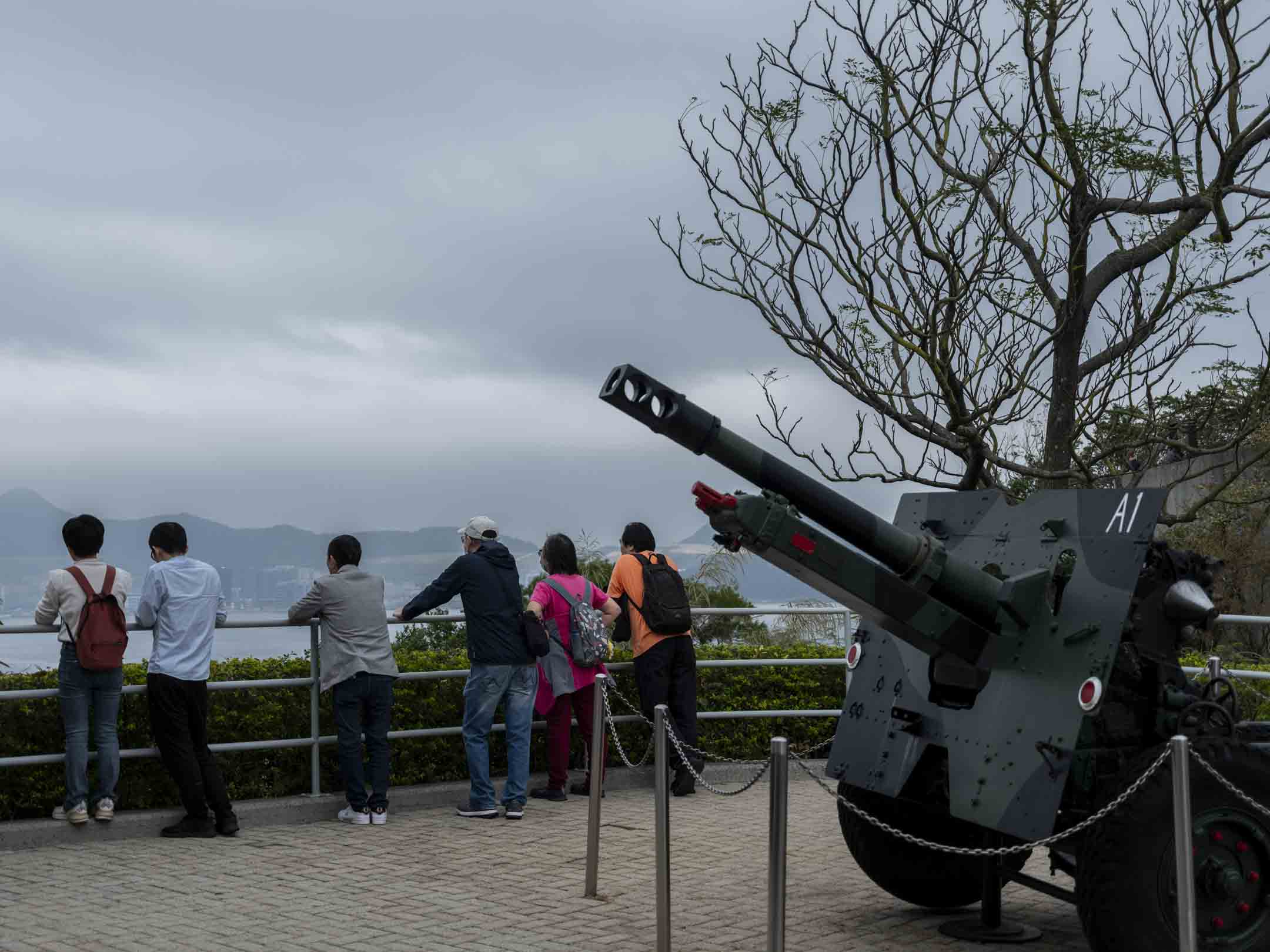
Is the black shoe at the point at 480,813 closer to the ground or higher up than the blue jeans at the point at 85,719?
closer to the ground

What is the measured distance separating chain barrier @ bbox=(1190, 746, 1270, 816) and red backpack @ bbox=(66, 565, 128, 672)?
6.07 meters

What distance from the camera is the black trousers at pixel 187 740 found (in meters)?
9.09

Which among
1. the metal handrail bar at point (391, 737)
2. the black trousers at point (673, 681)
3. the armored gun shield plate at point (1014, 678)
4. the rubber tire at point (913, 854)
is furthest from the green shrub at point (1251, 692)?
the armored gun shield plate at point (1014, 678)

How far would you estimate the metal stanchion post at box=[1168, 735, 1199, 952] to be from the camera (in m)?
5.63

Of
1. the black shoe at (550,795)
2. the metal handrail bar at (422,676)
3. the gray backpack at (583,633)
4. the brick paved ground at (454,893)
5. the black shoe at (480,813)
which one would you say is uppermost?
the gray backpack at (583,633)

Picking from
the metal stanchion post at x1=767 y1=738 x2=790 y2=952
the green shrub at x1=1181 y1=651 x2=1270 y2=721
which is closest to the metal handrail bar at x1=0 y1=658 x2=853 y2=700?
the green shrub at x1=1181 y1=651 x2=1270 y2=721

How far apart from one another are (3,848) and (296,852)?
1.76 metres

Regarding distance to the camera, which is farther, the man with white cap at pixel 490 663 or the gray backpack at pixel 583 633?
the gray backpack at pixel 583 633

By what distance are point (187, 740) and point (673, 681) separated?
11.5 feet

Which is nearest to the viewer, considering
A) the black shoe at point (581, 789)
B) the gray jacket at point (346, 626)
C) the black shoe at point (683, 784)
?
the gray jacket at point (346, 626)

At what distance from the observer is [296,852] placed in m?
8.91

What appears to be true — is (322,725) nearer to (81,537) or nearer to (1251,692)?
(81,537)

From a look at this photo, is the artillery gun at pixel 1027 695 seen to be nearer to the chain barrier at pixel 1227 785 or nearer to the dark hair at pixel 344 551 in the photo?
the chain barrier at pixel 1227 785

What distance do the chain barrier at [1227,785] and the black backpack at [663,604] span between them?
478 cm
